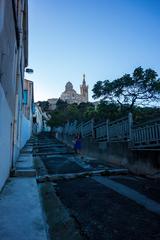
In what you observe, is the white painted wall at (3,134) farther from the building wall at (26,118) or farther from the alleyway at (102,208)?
the building wall at (26,118)

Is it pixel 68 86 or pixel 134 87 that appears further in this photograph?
pixel 68 86

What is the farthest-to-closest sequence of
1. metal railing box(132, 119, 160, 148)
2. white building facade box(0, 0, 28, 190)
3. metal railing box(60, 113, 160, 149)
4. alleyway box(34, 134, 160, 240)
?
metal railing box(60, 113, 160, 149), metal railing box(132, 119, 160, 148), white building facade box(0, 0, 28, 190), alleyway box(34, 134, 160, 240)

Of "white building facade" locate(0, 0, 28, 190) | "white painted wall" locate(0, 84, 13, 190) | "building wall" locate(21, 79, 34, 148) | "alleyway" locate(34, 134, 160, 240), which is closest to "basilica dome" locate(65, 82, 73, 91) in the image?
"building wall" locate(21, 79, 34, 148)

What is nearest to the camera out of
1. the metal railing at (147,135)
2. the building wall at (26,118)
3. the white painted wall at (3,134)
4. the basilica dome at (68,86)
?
the white painted wall at (3,134)

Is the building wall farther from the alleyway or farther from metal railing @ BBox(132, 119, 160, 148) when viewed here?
the alleyway

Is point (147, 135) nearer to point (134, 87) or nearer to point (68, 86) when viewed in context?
point (134, 87)

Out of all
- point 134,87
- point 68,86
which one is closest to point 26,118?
point 134,87

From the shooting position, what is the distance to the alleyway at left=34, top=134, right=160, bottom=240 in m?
3.29

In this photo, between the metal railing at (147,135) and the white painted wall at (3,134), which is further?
the metal railing at (147,135)

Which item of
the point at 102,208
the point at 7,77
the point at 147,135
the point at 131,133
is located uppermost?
the point at 7,77

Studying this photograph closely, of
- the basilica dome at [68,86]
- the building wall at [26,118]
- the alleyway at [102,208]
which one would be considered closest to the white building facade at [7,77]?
the alleyway at [102,208]

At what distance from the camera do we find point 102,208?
4414 millimetres

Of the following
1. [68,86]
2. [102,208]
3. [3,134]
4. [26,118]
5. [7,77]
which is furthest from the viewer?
[68,86]

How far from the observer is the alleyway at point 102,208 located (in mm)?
3293
